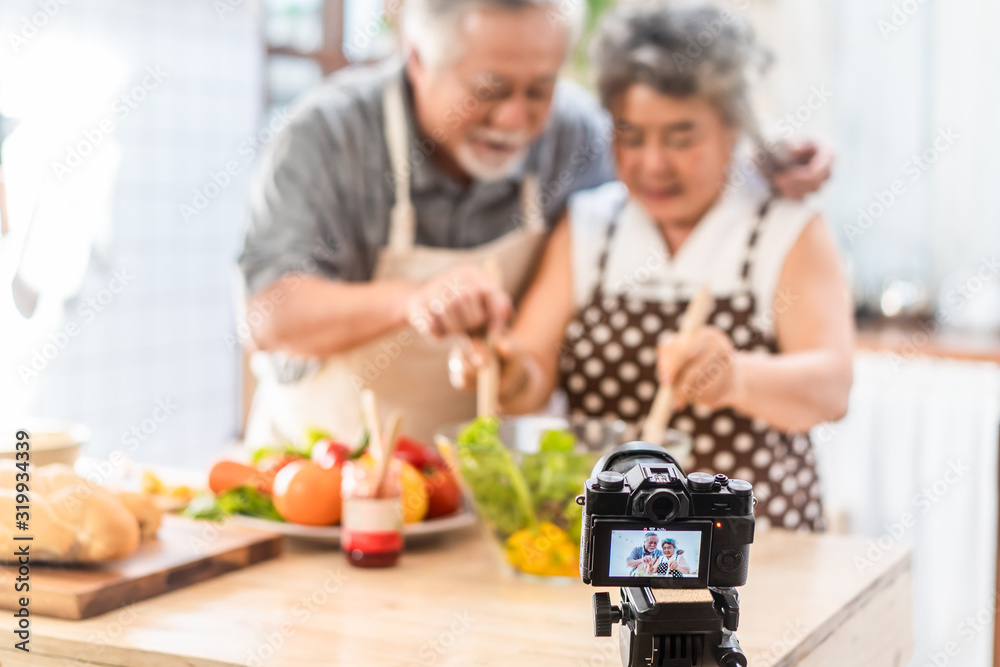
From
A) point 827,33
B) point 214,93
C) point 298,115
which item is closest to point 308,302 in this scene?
point 298,115

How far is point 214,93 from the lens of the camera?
3.42 m

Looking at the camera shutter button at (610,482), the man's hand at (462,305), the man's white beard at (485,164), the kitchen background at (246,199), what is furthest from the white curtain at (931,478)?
the camera shutter button at (610,482)

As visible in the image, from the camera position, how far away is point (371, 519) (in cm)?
116

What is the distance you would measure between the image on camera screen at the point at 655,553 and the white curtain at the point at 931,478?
5.94 ft

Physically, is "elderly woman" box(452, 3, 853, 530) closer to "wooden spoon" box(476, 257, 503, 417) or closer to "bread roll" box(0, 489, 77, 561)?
"wooden spoon" box(476, 257, 503, 417)

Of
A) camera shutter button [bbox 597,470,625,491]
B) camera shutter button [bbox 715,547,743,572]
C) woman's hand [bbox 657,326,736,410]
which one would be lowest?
camera shutter button [bbox 715,547,743,572]

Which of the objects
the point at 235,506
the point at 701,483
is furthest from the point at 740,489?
the point at 235,506

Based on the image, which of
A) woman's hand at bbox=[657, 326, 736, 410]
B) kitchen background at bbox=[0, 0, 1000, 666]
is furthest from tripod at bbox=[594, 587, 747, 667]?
kitchen background at bbox=[0, 0, 1000, 666]

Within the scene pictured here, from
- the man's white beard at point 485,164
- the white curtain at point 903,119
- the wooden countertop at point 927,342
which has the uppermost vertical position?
the white curtain at point 903,119

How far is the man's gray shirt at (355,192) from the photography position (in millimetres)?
1670

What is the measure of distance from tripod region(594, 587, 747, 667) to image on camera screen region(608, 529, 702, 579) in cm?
3

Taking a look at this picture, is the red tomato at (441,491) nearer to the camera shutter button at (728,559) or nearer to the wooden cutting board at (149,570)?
the wooden cutting board at (149,570)

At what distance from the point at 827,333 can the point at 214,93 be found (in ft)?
8.20

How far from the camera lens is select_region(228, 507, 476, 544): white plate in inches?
48.5
